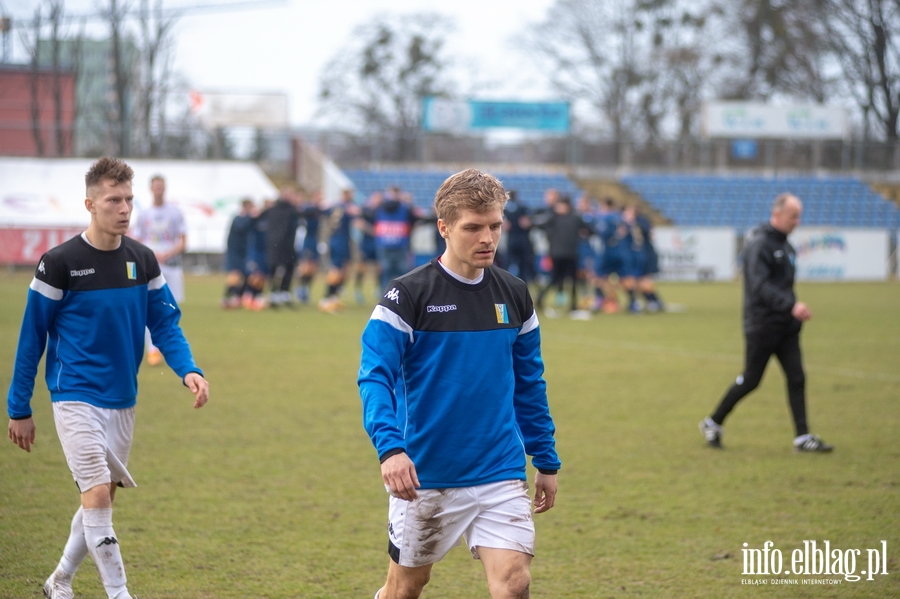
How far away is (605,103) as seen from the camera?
5116cm

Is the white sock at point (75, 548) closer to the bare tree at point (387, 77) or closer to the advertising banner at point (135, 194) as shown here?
the advertising banner at point (135, 194)

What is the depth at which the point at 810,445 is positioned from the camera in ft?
25.6

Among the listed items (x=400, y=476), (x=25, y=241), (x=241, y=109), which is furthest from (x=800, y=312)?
(x=241, y=109)

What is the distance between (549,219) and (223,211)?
56.0 feet

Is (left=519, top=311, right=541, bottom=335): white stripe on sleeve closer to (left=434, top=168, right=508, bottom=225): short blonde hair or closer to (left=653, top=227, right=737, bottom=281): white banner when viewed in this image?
(left=434, top=168, right=508, bottom=225): short blonde hair

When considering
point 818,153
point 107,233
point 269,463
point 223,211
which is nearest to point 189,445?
point 269,463

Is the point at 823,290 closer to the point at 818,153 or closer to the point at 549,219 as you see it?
the point at 549,219

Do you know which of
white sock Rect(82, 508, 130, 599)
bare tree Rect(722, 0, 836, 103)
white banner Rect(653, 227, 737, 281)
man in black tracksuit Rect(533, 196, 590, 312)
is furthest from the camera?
bare tree Rect(722, 0, 836, 103)

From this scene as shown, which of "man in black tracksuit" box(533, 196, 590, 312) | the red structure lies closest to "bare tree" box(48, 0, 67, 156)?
the red structure

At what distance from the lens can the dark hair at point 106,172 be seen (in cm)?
453

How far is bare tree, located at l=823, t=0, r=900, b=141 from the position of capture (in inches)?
1875

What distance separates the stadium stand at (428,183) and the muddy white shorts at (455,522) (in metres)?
33.3

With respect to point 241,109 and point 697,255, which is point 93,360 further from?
point 241,109

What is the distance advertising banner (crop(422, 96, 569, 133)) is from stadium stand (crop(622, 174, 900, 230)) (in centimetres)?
443
